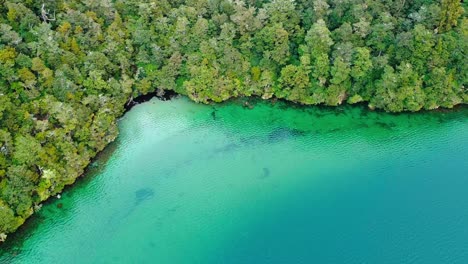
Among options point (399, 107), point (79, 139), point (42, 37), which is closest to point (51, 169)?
point (79, 139)

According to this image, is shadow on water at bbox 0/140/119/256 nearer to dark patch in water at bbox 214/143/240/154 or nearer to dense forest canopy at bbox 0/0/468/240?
dense forest canopy at bbox 0/0/468/240

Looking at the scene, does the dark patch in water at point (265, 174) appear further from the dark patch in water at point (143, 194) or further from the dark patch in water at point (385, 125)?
the dark patch in water at point (385, 125)

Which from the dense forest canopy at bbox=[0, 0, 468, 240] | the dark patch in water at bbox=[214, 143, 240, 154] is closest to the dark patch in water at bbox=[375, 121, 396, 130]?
the dense forest canopy at bbox=[0, 0, 468, 240]

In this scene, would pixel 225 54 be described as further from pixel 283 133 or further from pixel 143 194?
pixel 143 194

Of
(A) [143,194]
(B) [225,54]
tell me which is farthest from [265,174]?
(B) [225,54]

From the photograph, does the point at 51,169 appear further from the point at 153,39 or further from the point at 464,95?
the point at 464,95

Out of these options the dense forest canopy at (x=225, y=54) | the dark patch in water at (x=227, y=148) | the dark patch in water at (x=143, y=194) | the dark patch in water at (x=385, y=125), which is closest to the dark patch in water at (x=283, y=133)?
the dark patch in water at (x=227, y=148)
